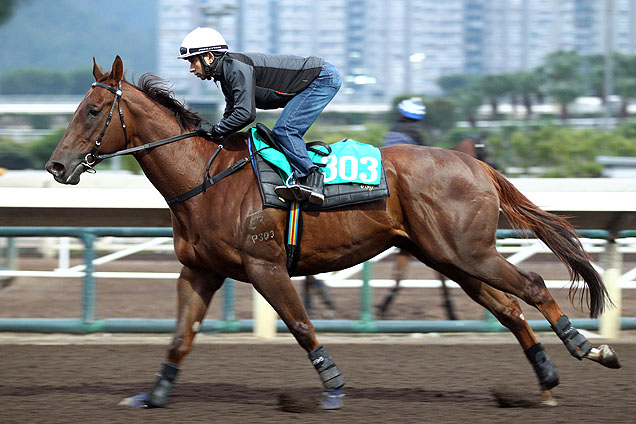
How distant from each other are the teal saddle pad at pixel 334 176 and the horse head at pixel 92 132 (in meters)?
0.78

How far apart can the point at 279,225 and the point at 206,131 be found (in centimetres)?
68

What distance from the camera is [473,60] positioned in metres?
41.2

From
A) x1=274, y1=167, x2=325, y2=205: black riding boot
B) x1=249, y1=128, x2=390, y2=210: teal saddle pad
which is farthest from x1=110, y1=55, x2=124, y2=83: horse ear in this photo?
x1=274, y1=167, x2=325, y2=205: black riding boot

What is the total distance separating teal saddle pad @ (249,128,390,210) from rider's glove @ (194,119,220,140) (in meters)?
0.22

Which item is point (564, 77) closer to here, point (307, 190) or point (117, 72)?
point (307, 190)

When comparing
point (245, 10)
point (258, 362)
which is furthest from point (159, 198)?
point (245, 10)

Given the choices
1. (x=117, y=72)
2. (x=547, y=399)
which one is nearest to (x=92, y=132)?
(x=117, y=72)

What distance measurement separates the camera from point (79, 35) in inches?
3214

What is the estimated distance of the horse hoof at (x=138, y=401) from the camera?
4707 millimetres

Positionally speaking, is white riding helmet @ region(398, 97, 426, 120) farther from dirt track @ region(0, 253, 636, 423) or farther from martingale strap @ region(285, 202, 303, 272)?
martingale strap @ region(285, 202, 303, 272)

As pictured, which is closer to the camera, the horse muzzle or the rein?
the horse muzzle

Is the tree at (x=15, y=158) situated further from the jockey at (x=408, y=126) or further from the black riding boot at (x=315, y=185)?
the black riding boot at (x=315, y=185)

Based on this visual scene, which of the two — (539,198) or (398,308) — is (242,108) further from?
(398,308)

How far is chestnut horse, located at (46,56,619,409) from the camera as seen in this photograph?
15.2ft
